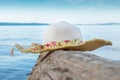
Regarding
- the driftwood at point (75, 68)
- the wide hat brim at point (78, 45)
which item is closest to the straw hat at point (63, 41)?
the wide hat brim at point (78, 45)

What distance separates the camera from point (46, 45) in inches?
165

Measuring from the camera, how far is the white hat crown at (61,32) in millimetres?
4203

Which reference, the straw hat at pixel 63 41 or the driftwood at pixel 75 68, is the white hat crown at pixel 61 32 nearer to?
the straw hat at pixel 63 41

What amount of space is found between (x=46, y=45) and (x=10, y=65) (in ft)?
28.3

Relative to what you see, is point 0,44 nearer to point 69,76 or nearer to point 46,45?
point 46,45

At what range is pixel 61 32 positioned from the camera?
4.21 metres

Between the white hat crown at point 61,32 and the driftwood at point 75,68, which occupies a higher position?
the white hat crown at point 61,32

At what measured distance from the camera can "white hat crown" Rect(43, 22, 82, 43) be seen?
4.20 meters

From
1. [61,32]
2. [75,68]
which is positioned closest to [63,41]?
[61,32]

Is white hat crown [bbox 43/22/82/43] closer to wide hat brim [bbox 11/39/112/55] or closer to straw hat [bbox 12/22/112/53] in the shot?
straw hat [bbox 12/22/112/53]

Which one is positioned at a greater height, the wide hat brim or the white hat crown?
the white hat crown

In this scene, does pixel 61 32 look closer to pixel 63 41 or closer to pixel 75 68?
pixel 63 41

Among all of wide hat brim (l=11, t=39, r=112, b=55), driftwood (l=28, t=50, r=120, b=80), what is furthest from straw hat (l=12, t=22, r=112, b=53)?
driftwood (l=28, t=50, r=120, b=80)

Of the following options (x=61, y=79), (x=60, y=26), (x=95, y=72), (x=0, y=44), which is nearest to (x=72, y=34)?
(x=60, y=26)
